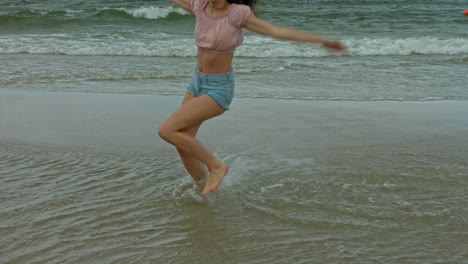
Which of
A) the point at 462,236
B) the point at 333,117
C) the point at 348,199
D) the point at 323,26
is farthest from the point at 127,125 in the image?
the point at 323,26

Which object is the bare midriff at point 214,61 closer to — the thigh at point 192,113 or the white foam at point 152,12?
the thigh at point 192,113

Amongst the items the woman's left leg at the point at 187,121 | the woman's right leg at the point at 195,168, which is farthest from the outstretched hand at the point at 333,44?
the woman's right leg at the point at 195,168

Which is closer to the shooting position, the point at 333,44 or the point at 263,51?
the point at 333,44

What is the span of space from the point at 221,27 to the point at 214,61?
253 mm

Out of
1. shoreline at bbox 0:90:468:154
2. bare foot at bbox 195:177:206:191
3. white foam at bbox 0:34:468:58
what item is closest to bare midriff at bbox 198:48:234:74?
bare foot at bbox 195:177:206:191

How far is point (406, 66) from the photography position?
12227mm

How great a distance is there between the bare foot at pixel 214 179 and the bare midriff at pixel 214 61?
0.74 metres

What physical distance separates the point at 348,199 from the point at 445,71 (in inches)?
297

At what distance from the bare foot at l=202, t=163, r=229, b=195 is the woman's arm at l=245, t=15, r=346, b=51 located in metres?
1.09

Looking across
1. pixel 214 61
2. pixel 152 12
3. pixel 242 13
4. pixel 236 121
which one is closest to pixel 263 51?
pixel 236 121

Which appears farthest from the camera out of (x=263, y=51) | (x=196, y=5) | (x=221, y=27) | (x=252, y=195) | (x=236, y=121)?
(x=263, y=51)

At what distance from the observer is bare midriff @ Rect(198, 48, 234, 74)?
4.55m

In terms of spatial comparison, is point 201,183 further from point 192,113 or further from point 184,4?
point 184,4

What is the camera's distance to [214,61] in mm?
4566
